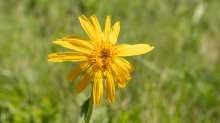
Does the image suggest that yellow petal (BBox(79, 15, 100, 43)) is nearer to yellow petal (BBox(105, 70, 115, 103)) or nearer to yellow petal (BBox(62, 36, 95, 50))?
yellow petal (BBox(62, 36, 95, 50))

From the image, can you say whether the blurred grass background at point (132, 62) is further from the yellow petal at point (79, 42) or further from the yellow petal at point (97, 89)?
the yellow petal at point (79, 42)

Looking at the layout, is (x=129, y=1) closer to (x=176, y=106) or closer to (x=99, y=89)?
(x=176, y=106)

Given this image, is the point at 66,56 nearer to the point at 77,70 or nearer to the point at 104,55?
the point at 77,70

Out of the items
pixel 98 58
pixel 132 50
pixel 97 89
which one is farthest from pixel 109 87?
pixel 132 50

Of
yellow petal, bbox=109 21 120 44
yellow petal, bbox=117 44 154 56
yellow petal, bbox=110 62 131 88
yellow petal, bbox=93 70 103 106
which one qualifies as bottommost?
yellow petal, bbox=93 70 103 106

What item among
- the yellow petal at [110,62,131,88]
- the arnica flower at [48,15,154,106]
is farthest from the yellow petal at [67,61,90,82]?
the yellow petal at [110,62,131,88]

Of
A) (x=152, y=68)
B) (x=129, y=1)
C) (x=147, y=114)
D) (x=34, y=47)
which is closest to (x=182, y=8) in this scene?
(x=129, y=1)
